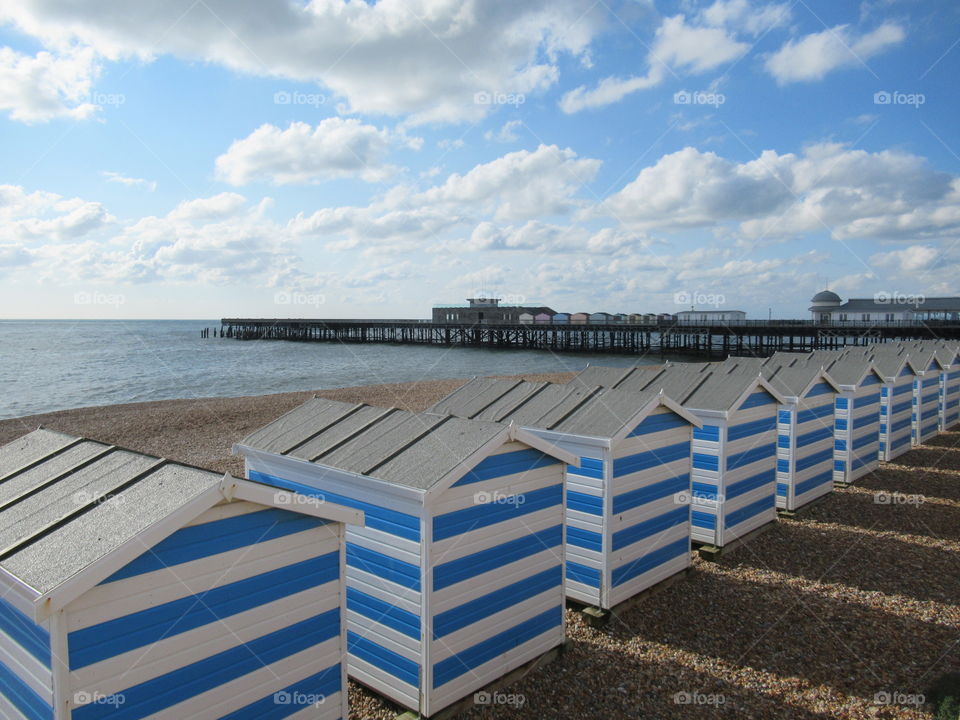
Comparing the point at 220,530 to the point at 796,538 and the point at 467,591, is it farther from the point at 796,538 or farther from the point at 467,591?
the point at 796,538

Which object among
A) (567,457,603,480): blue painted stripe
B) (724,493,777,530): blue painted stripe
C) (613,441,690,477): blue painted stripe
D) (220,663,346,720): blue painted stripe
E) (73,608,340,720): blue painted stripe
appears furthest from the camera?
(724,493,777,530): blue painted stripe

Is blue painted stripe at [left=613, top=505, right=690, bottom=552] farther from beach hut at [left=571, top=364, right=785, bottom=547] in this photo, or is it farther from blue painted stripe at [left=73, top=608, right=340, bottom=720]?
blue painted stripe at [left=73, top=608, right=340, bottom=720]

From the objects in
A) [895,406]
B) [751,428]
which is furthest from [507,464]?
[895,406]

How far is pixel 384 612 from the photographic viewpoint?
566cm

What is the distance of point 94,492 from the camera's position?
4.36 meters

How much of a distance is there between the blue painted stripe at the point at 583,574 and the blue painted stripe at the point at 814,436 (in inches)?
248

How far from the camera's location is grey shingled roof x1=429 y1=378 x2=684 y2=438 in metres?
7.75

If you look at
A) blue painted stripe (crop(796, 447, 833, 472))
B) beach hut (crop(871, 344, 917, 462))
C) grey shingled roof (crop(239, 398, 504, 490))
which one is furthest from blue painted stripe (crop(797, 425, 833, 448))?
grey shingled roof (crop(239, 398, 504, 490))

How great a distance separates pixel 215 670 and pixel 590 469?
4.68 meters

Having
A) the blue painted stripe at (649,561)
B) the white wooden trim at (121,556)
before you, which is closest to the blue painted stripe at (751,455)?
the blue painted stripe at (649,561)

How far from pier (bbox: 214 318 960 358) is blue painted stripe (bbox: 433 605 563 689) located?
179 feet

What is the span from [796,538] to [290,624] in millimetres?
8834

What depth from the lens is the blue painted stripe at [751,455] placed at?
9.73 metres

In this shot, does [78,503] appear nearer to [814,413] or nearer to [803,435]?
[803,435]
